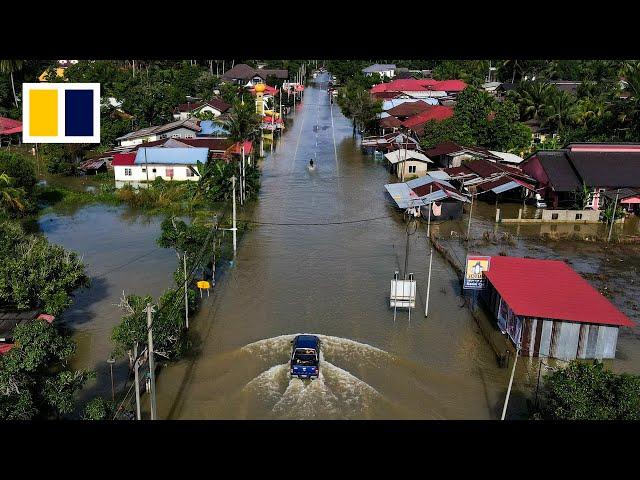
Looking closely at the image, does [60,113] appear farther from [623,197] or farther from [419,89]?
[419,89]

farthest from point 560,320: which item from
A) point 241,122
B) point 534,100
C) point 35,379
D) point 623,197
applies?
point 534,100

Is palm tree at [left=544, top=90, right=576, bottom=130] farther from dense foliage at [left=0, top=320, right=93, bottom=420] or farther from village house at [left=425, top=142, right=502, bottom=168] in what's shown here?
dense foliage at [left=0, top=320, right=93, bottom=420]

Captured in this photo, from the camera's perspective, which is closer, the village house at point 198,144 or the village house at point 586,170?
the village house at point 586,170

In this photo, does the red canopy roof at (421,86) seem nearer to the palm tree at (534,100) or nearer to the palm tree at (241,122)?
the palm tree at (534,100)

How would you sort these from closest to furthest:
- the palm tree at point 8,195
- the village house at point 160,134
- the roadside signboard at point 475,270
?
the roadside signboard at point 475,270, the palm tree at point 8,195, the village house at point 160,134

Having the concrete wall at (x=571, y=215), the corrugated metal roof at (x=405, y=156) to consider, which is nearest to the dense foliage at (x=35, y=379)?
the concrete wall at (x=571, y=215)

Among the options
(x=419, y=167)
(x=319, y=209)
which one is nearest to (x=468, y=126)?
(x=419, y=167)

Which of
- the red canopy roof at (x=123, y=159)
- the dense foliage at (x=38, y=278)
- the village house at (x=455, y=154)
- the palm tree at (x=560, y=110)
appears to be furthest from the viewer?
the palm tree at (x=560, y=110)
